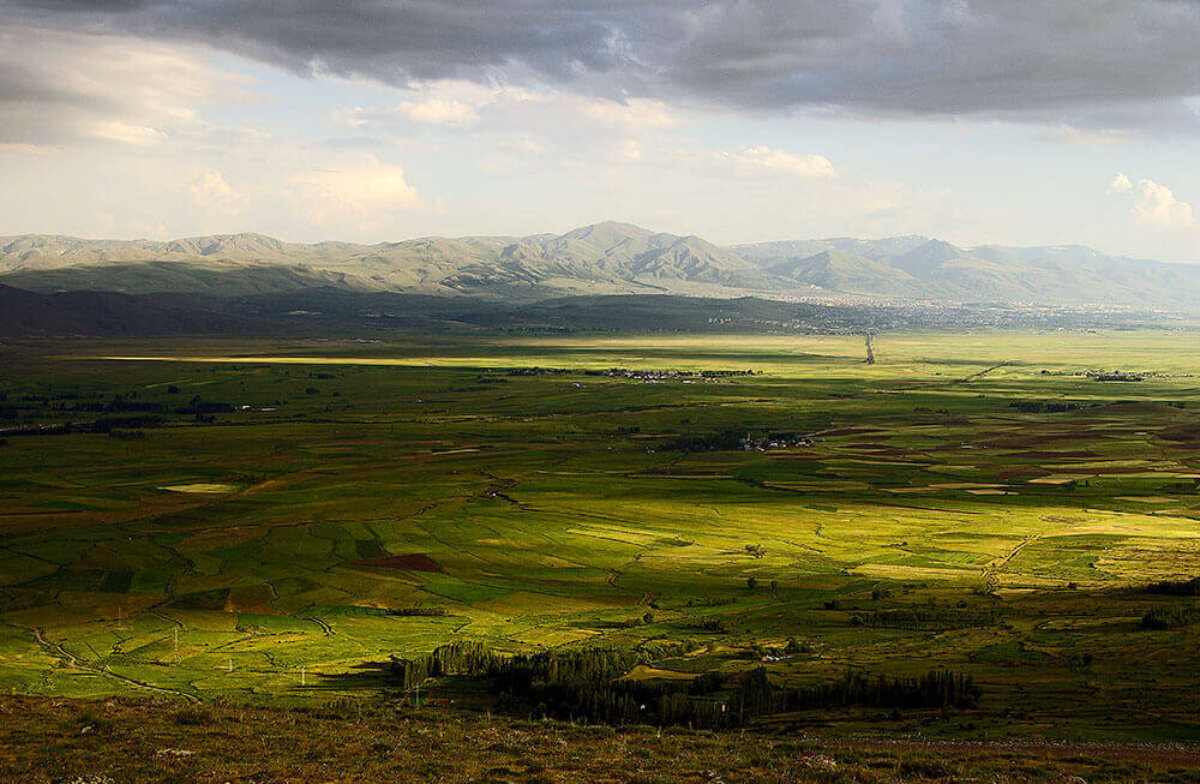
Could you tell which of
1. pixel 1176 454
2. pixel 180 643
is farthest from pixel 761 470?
pixel 180 643

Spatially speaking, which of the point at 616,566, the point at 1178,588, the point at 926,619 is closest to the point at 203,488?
the point at 616,566

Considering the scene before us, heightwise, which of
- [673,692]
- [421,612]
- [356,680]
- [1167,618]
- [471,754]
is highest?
[1167,618]

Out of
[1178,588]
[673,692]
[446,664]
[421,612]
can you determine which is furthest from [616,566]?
[1178,588]

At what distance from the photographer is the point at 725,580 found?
4286 inches

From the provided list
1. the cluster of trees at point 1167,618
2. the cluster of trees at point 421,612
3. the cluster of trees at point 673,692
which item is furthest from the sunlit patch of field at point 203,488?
the cluster of trees at point 1167,618

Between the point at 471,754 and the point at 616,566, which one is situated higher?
the point at 471,754

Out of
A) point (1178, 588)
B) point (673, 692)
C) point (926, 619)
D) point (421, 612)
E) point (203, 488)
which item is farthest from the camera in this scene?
point (203, 488)

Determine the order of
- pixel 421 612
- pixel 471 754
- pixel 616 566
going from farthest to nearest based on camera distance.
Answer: pixel 616 566
pixel 421 612
pixel 471 754

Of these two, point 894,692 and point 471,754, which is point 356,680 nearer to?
point 471,754

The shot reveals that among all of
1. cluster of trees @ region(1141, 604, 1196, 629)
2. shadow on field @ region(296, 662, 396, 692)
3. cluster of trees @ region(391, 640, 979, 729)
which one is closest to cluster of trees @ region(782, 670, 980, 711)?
cluster of trees @ region(391, 640, 979, 729)

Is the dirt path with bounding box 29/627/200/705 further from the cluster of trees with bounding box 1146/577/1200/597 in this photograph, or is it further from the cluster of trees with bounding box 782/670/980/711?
the cluster of trees with bounding box 1146/577/1200/597

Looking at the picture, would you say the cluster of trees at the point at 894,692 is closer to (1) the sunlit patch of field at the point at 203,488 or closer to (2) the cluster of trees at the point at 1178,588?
(2) the cluster of trees at the point at 1178,588

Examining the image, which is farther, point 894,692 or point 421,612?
point 421,612

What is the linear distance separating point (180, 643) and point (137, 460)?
101 m
